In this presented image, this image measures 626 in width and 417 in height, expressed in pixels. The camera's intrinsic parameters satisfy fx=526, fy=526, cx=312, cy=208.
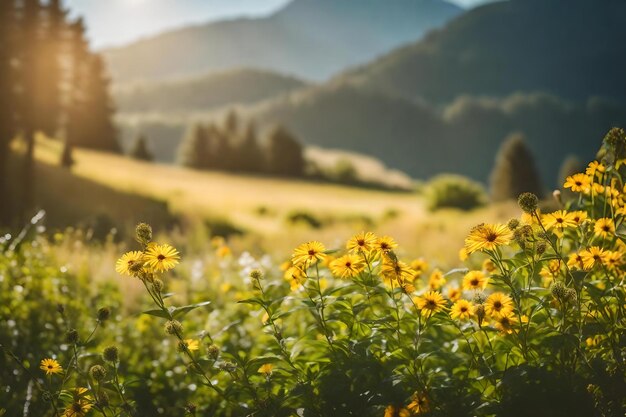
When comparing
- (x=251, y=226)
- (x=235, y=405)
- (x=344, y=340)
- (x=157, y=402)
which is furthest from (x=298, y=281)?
(x=251, y=226)

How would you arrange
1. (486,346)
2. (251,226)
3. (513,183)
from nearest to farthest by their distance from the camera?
(486,346) < (251,226) < (513,183)

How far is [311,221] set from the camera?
19.2m

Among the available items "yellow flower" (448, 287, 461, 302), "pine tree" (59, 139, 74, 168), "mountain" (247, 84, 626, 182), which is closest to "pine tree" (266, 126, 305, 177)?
"pine tree" (59, 139, 74, 168)

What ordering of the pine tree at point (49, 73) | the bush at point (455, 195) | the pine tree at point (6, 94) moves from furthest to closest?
the bush at point (455, 195), the pine tree at point (49, 73), the pine tree at point (6, 94)

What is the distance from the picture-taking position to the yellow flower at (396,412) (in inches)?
A: 77.9

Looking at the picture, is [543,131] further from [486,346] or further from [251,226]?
[486,346]

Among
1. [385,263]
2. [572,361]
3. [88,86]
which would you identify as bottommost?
[572,361]

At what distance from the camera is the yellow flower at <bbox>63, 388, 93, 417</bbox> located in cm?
200

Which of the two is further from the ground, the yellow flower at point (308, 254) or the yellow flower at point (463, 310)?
the yellow flower at point (308, 254)

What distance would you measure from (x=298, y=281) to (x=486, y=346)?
877mm

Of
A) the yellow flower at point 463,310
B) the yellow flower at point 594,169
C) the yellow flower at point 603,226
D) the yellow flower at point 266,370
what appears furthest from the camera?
the yellow flower at point 266,370

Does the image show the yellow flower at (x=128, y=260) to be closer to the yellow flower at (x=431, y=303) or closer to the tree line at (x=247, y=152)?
Result: the yellow flower at (x=431, y=303)

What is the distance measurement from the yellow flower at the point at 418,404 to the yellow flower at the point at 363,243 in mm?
605

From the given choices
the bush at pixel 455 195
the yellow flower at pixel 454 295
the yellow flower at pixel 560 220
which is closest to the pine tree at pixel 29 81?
the yellow flower at pixel 454 295
